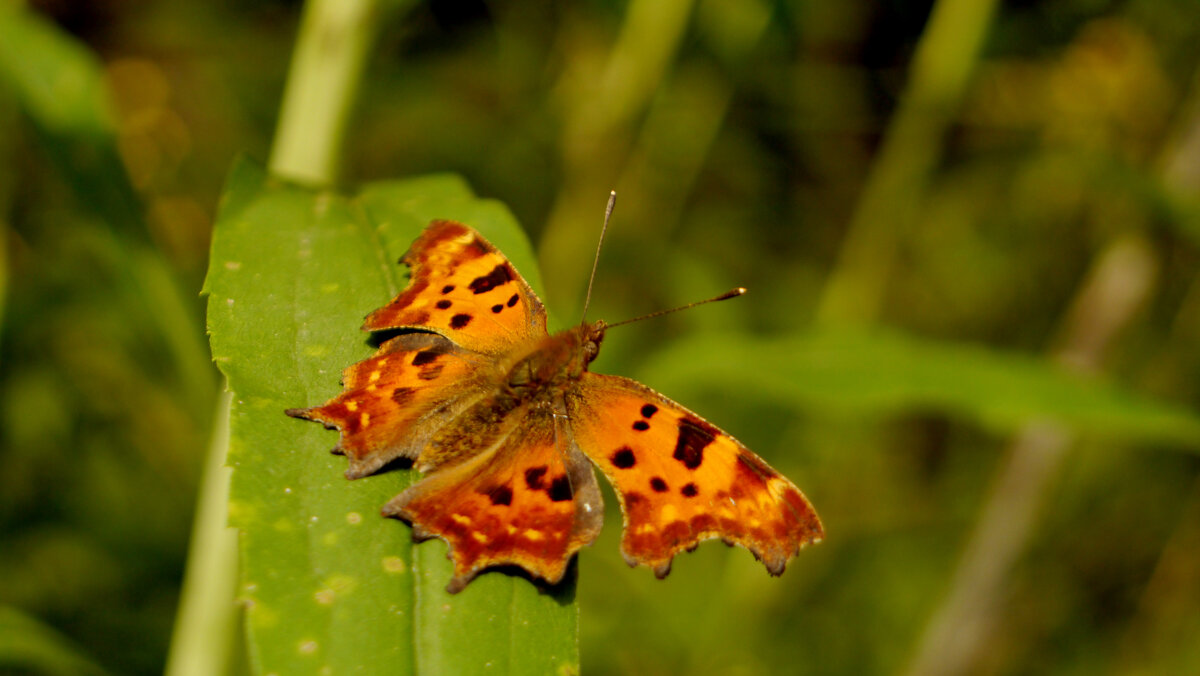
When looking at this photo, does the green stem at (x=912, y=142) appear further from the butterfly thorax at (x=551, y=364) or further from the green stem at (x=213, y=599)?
the green stem at (x=213, y=599)

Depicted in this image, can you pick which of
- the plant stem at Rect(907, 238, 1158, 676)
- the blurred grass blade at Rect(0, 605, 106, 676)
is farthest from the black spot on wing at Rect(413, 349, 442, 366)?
the plant stem at Rect(907, 238, 1158, 676)

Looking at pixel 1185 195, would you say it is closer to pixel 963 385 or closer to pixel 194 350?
pixel 963 385

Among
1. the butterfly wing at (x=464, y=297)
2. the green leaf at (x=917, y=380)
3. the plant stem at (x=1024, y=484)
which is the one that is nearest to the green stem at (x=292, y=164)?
the butterfly wing at (x=464, y=297)

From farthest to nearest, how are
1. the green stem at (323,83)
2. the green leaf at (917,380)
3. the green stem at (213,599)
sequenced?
1. the green leaf at (917,380)
2. the green stem at (323,83)
3. the green stem at (213,599)

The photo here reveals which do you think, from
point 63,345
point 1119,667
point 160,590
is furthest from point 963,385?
point 63,345

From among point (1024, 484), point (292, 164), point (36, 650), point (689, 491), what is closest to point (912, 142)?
point (1024, 484)
